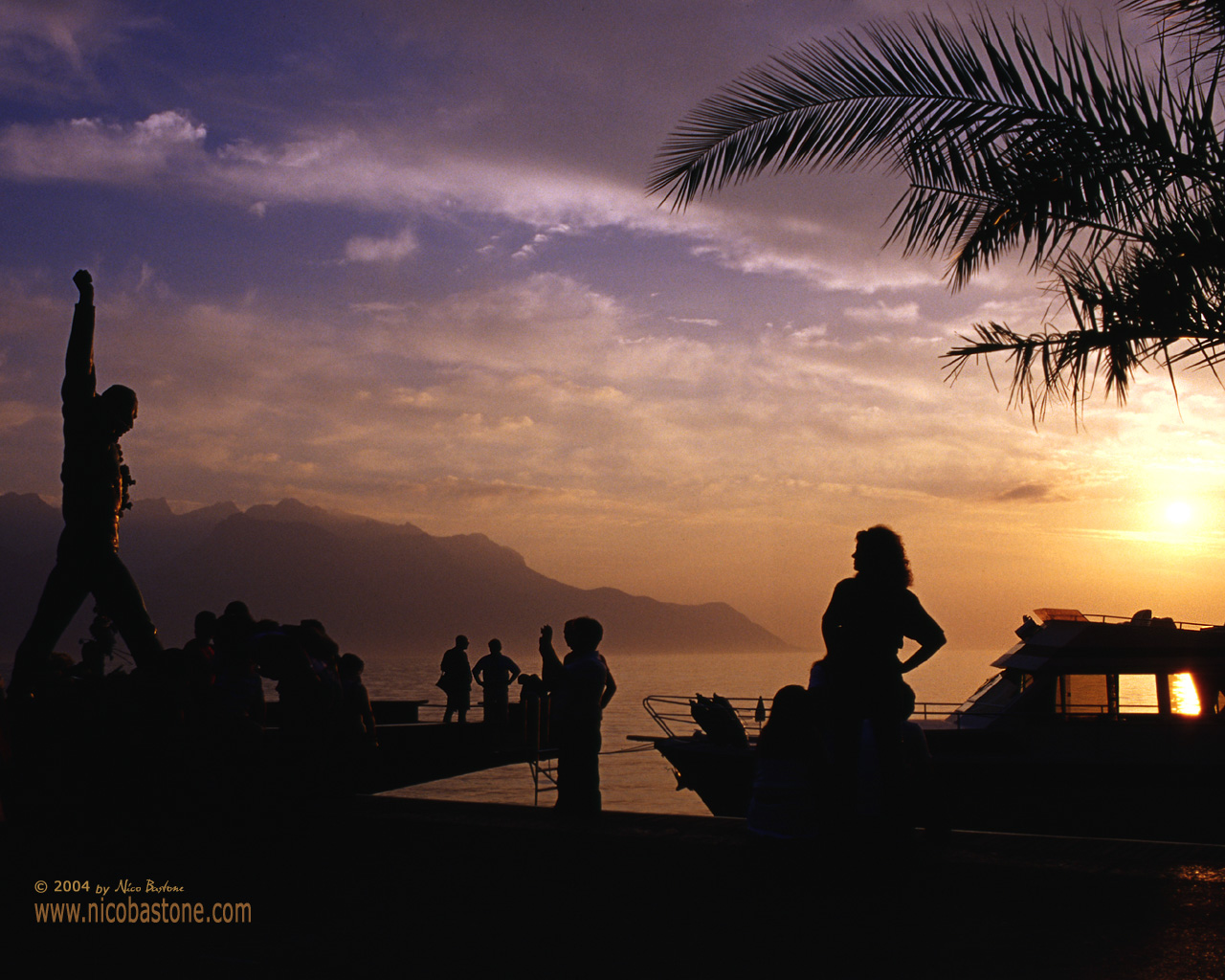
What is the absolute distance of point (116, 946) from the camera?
468cm

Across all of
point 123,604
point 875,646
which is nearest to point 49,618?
point 123,604

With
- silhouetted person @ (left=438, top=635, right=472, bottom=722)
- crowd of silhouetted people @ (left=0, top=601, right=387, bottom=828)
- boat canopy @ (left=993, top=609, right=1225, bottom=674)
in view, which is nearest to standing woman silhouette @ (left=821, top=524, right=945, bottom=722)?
crowd of silhouetted people @ (left=0, top=601, right=387, bottom=828)

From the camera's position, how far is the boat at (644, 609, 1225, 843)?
15.9 m

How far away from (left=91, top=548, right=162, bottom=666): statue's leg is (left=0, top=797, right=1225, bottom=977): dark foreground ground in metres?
1.37

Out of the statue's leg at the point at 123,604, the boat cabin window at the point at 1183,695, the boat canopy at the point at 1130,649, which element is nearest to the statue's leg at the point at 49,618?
the statue's leg at the point at 123,604

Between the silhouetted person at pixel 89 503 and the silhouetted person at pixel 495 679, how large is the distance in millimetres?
15478

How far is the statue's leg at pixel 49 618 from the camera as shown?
6.86 metres

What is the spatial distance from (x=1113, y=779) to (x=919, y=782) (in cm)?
1102

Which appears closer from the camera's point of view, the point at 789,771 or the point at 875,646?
the point at 875,646

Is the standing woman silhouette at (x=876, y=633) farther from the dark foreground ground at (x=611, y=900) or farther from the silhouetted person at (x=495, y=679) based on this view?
the silhouetted person at (x=495, y=679)

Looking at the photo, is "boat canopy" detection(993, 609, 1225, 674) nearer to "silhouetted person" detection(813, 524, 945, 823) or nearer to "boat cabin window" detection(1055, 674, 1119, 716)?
"boat cabin window" detection(1055, 674, 1119, 716)

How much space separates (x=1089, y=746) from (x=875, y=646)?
40.1 feet

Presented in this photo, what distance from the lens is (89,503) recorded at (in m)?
6.95

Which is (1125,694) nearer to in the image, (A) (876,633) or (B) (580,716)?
(B) (580,716)
